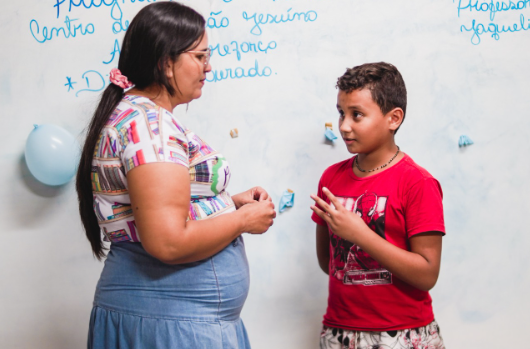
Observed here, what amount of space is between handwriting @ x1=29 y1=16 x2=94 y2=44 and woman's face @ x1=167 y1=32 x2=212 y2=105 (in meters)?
0.75

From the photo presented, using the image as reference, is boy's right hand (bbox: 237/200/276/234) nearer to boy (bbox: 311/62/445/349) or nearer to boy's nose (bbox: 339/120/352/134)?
boy (bbox: 311/62/445/349)

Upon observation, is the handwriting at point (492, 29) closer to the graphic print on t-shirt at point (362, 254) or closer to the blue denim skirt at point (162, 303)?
the graphic print on t-shirt at point (362, 254)

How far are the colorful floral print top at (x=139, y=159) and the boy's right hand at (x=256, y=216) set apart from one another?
0.04 m

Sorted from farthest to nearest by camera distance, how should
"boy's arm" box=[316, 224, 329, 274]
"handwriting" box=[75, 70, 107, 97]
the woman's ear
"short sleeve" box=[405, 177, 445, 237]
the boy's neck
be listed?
"handwriting" box=[75, 70, 107, 97]
"boy's arm" box=[316, 224, 329, 274]
the boy's neck
"short sleeve" box=[405, 177, 445, 237]
the woman's ear

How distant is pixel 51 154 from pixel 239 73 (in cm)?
61

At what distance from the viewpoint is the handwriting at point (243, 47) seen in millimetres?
1512

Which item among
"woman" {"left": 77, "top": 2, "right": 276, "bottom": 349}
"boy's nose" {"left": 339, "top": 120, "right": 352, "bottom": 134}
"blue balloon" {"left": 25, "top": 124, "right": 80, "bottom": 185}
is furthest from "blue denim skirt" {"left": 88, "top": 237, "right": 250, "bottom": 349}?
"blue balloon" {"left": 25, "top": 124, "right": 80, "bottom": 185}

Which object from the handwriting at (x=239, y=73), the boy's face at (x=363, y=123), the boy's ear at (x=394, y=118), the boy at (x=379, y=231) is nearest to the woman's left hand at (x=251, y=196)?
the boy at (x=379, y=231)

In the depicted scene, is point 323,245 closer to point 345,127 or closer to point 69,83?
point 345,127

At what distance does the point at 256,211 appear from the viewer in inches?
37.4

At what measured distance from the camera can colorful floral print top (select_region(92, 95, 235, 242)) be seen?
0.79 meters

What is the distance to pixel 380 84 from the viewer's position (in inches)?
44.8

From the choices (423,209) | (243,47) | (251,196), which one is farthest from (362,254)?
(243,47)

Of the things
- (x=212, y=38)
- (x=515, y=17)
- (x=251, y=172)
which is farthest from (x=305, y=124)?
(x=515, y=17)
